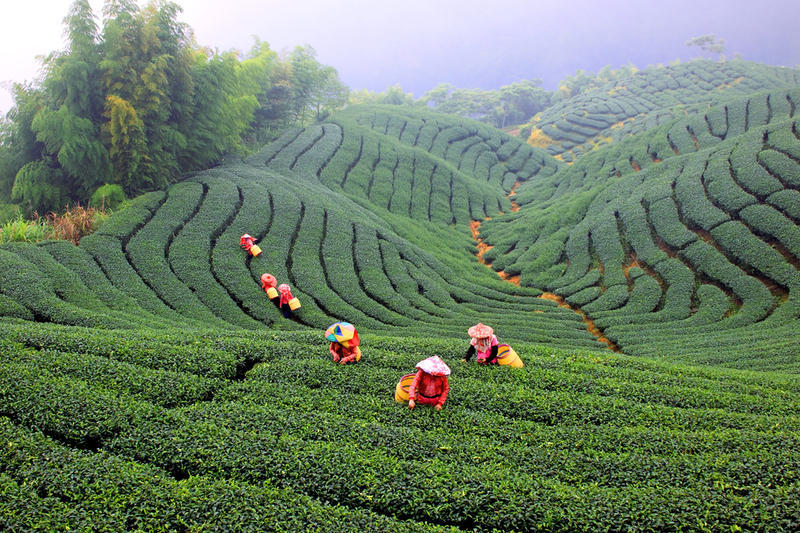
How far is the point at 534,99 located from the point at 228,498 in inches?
3192

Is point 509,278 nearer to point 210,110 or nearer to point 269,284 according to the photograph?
point 269,284

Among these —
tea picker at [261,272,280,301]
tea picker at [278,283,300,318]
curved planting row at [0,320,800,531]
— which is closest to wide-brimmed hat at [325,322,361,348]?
curved planting row at [0,320,800,531]

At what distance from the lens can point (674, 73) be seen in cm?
6031

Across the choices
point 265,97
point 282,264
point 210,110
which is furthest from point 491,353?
point 265,97

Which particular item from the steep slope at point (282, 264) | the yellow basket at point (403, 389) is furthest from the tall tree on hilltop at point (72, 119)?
the yellow basket at point (403, 389)

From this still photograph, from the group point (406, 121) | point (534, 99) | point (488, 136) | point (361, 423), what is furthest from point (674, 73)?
point (361, 423)

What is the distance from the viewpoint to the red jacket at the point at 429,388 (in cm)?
743

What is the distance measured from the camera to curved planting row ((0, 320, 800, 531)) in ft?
17.3

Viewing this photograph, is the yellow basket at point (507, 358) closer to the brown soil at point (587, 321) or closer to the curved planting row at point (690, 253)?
the curved planting row at point (690, 253)

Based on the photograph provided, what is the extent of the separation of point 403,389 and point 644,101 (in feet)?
195

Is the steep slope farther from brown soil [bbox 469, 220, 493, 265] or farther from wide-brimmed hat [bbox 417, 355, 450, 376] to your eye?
wide-brimmed hat [bbox 417, 355, 450, 376]

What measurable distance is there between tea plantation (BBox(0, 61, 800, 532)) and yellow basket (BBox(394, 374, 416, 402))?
15cm

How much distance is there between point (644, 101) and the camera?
179ft

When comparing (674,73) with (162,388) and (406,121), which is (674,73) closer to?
(406,121)
